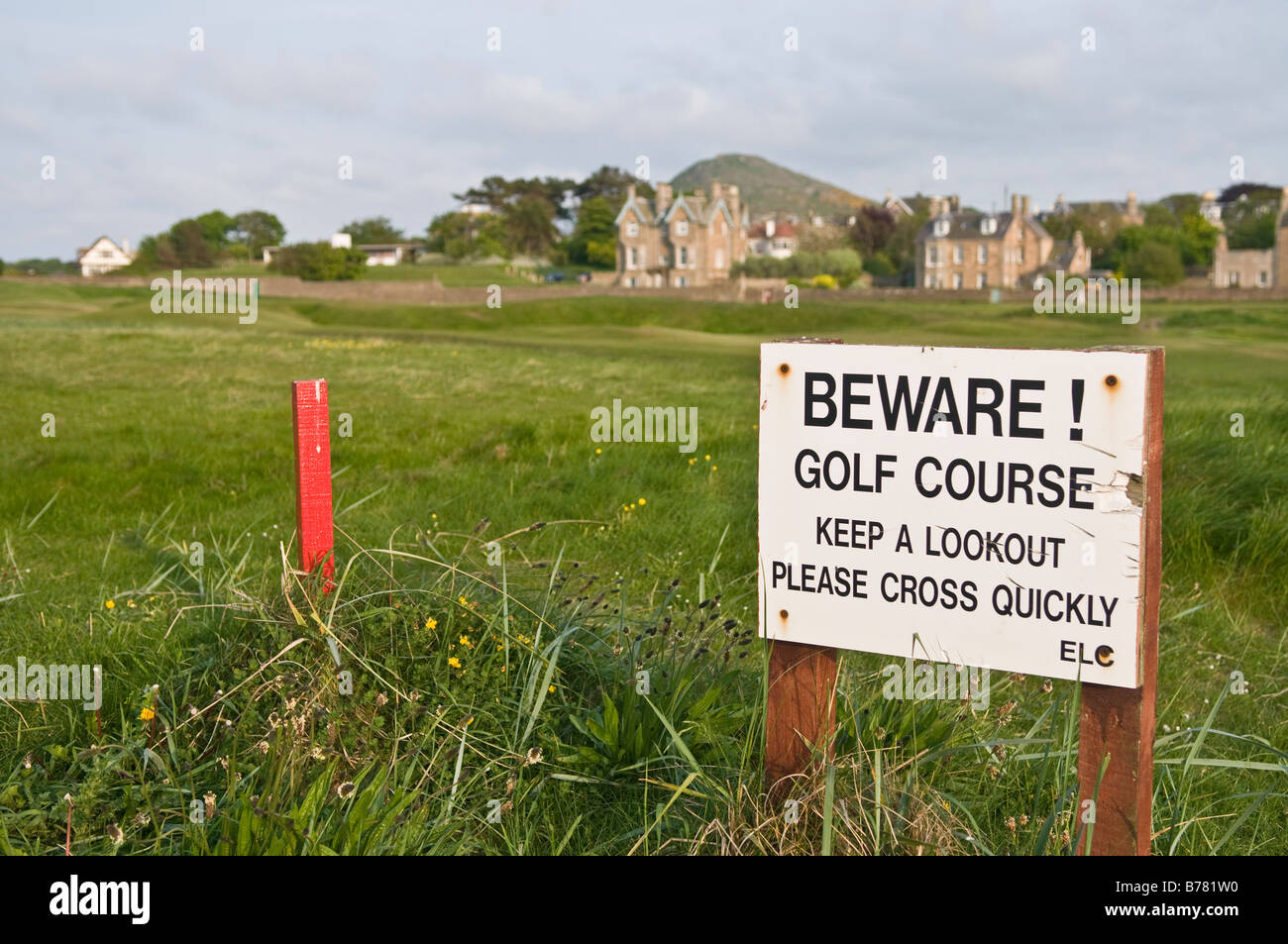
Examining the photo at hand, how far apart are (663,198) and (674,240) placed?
3.89m

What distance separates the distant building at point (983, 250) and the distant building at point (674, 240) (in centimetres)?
1755

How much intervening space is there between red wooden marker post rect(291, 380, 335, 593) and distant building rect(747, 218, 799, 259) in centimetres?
12724

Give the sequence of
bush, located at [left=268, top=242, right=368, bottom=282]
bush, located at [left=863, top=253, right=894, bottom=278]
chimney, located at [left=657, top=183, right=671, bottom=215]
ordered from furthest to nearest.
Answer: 1. bush, located at [left=863, top=253, right=894, bottom=278]
2. chimney, located at [left=657, top=183, right=671, bottom=215]
3. bush, located at [left=268, top=242, right=368, bottom=282]

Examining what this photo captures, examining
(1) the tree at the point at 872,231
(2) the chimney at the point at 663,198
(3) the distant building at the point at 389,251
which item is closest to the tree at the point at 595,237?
(2) the chimney at the point at 663,198

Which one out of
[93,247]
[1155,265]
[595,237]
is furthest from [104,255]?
[1155,265]

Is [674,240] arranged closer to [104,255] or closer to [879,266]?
[879,266]

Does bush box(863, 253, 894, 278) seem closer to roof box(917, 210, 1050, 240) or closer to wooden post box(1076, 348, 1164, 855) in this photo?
roof box(917, 210, 1050, 240)

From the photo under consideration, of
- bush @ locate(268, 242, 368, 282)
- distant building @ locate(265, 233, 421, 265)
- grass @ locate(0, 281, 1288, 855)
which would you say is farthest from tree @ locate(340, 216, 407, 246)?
grass @ locate(0, 281, 1288, 855)

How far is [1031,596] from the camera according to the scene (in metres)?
3.38

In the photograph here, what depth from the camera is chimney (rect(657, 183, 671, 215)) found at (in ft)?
315

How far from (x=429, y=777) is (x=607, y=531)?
4737 millimetres

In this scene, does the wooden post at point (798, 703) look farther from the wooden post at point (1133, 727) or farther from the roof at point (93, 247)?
the roof at point (93, 247)

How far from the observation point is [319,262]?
275 ft

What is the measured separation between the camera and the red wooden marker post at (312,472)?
5.12 metres
